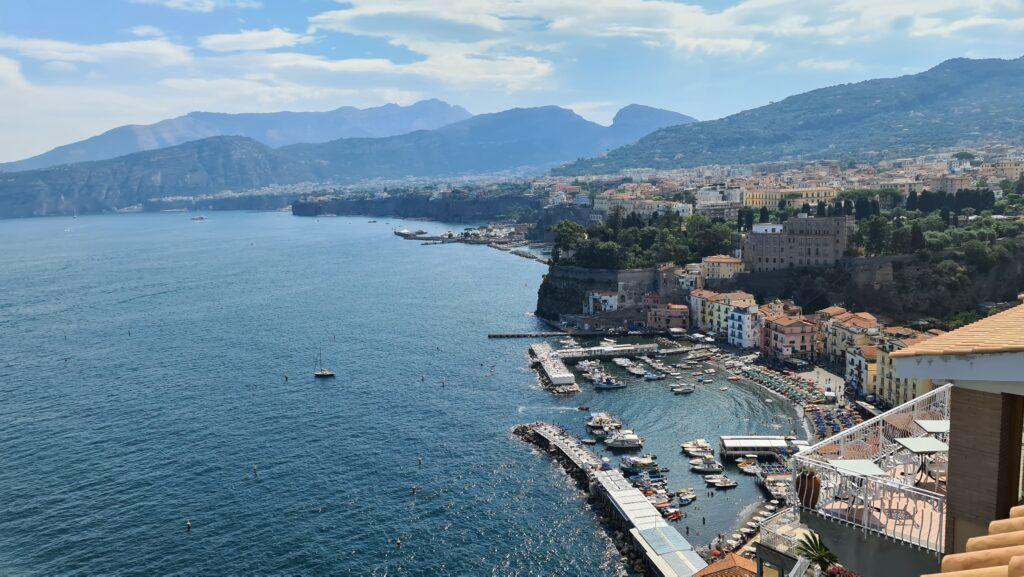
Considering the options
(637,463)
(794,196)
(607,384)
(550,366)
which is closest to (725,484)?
(637,463)

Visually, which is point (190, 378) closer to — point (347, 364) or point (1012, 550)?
point (347, 364)

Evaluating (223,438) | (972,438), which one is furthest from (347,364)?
(972,438)

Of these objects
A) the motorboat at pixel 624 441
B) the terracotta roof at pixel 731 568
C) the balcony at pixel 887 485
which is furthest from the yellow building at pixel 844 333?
the balcony at pixel 887 485

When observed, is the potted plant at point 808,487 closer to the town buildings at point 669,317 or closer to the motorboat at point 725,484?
the motorboat at point 725,484

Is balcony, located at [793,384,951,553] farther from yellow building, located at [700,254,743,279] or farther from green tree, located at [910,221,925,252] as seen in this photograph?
yellow building, located at [700,254,743,279]

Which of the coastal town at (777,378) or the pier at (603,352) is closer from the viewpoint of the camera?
the coastal town at (777,378)

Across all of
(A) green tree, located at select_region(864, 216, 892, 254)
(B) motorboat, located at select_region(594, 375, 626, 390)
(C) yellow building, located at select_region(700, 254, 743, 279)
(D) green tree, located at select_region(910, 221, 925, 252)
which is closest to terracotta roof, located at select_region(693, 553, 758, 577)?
(B) motorboat, located at select_region(594, 375, 626, 390)
